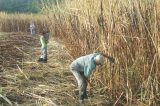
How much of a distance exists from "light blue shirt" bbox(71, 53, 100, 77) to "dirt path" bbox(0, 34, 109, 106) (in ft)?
1.68

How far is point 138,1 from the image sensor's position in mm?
6215

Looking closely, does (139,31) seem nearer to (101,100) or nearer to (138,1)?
(138,1)

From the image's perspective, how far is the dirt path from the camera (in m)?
6.81

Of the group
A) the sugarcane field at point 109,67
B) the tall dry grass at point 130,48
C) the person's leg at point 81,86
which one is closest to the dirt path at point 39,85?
the sugarcane field at point 109,67

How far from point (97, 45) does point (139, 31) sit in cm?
149

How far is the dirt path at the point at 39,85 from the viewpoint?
681cm

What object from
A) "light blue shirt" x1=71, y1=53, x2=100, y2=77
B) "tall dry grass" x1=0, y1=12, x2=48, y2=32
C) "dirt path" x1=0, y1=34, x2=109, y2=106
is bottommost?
"tall dry grass" x1=0, y1=12, x2=48, y2=32

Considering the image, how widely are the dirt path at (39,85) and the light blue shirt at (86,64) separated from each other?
1.68 feet

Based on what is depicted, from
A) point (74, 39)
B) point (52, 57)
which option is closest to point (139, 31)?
point (74, 39)

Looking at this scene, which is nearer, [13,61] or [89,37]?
[89,37]

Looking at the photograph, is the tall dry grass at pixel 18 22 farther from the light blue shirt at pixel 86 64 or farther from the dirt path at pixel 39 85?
the light blue shirt at pixel 86 64

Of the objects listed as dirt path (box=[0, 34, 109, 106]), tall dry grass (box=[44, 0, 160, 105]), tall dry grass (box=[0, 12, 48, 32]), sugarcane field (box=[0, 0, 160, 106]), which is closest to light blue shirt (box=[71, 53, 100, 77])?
sugarcane field (box=[0, 0, 160, 106])

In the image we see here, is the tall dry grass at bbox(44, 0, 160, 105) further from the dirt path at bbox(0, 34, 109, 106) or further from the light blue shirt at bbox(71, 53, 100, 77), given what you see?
the dirt path at bbox(0, 34, 109, 106)

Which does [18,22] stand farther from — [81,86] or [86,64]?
[86,64]
